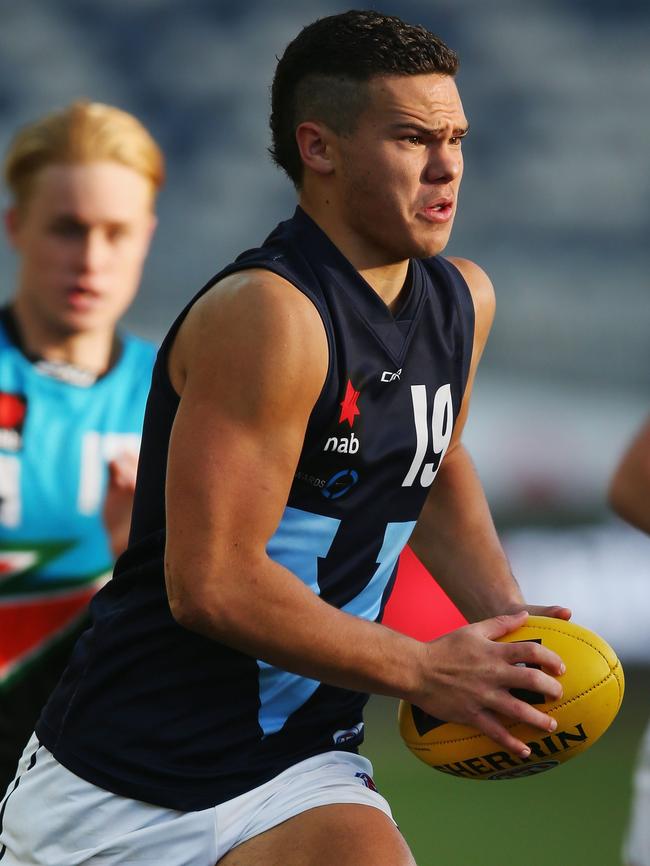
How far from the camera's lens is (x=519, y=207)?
895 cm

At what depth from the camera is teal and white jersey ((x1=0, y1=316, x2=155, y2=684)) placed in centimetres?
422

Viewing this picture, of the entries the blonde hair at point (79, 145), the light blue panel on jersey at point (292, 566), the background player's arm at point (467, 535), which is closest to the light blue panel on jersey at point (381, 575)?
the light blue panel on jersey at point (292, 566)

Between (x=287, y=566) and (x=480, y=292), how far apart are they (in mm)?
829

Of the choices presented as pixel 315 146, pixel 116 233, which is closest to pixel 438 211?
pixel 315 146

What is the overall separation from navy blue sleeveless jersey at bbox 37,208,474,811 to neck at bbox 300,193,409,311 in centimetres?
3

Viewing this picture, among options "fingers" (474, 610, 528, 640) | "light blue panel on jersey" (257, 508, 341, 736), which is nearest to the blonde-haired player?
"light blue panel on jersey" (257, 508, 341, 736)

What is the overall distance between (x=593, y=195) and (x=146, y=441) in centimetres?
698

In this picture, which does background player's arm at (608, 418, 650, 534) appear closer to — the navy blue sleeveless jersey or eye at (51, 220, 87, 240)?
the navy blue sleeveless jersey

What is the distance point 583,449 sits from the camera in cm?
828

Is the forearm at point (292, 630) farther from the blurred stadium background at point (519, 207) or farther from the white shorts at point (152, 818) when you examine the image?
the blurred stadium background at point (519, 207)

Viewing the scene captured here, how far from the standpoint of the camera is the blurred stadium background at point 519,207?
24.8 feet

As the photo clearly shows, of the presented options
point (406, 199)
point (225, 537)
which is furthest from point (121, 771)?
point (406, 199)

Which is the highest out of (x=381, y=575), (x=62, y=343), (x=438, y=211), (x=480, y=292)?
(x=438, y=211)

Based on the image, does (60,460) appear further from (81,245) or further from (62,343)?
(81,245)
